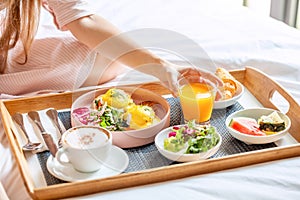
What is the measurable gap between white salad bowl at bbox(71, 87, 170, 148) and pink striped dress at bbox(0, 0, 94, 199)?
0.55ft

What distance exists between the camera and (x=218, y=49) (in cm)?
172

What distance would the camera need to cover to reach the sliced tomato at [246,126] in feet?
3.87

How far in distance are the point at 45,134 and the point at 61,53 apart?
0.43 meters

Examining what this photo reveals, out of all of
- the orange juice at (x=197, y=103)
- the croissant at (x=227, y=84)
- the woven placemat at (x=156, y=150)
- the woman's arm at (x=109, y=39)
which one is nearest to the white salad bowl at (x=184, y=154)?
the woven placemat at (x=156, y=150)

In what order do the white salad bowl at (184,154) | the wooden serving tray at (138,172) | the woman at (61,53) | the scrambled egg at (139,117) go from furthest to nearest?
the woman at (61,53) → the scrambled egg at (139,117) → the white salad bowl at (184,154) → the wooden serving tray at (138,172)

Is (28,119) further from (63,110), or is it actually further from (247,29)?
(247,29)

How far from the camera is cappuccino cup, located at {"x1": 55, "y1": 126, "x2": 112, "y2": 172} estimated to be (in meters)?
1.05

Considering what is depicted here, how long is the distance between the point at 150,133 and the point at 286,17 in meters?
1.68

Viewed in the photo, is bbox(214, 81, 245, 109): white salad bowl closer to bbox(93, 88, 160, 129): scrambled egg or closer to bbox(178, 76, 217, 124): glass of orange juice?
bbox(178, 76, 217, 124): glass of orange juice

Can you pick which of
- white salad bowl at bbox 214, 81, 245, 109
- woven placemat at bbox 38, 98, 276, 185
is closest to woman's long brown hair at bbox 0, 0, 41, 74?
woven placemat at bbox 38, 98, 276, 185

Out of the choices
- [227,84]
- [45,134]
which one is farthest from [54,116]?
[227,84]

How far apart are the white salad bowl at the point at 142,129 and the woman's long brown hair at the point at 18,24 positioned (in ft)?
0.95

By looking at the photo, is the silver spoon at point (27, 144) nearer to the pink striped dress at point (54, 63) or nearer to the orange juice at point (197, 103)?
the pink striped dress at point (54, 63)

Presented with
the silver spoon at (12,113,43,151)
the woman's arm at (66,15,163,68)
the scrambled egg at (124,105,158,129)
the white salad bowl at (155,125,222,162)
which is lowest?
the silver spoon at (12,113,43,151)
